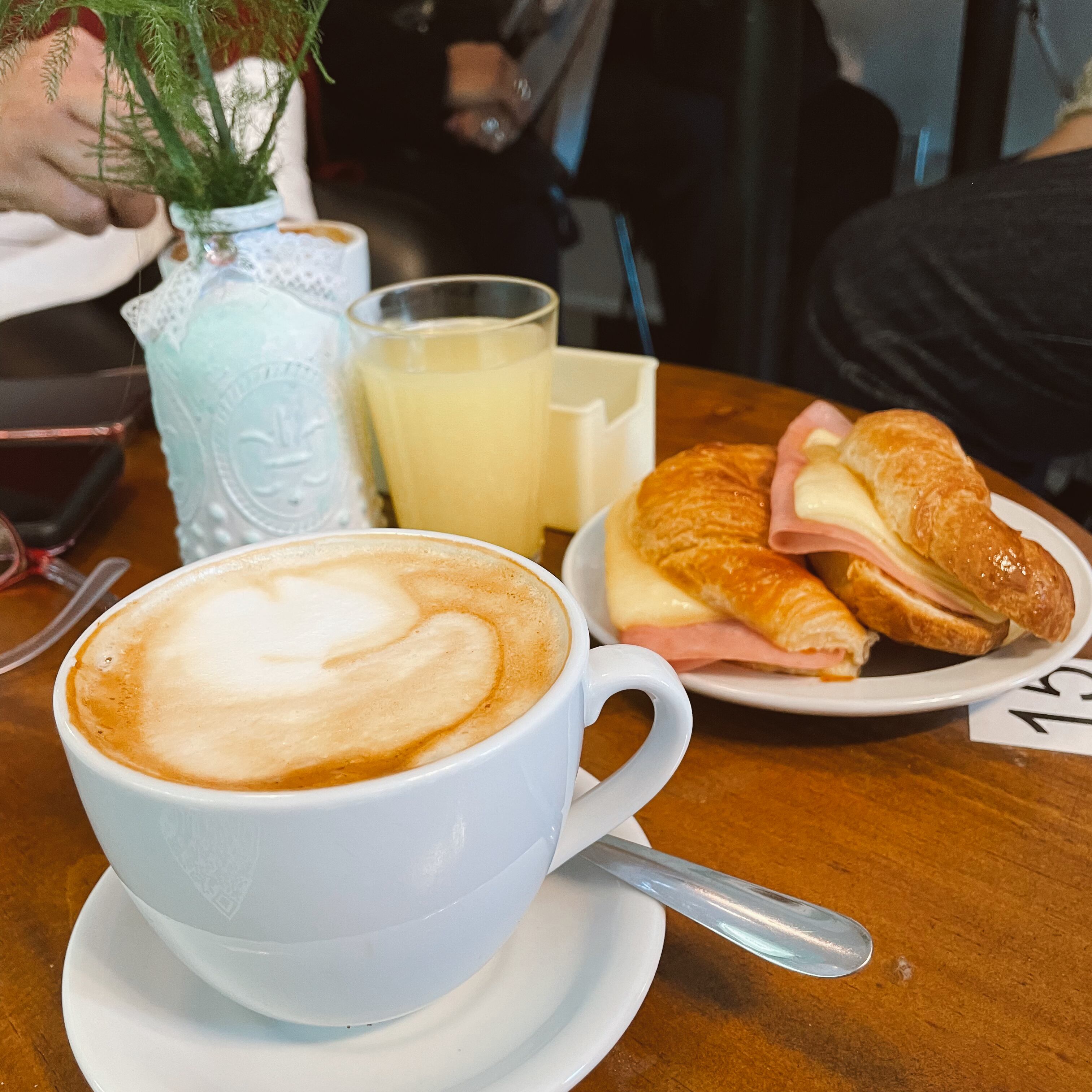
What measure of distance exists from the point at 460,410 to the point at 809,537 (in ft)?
0.96

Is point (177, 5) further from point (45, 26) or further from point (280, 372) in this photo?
A: point (280, 372)

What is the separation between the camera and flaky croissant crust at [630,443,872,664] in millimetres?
616

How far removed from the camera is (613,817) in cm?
44

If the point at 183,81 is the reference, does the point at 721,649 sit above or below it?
below

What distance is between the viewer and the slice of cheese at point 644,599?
0.66m

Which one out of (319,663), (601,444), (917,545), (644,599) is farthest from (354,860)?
(601,444)

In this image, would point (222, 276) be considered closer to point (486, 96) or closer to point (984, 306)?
point (984, 306)

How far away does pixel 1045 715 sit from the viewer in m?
0.60

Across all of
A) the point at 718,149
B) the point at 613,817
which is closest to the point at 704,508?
the point at 613,817

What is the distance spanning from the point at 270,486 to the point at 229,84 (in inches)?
11.8

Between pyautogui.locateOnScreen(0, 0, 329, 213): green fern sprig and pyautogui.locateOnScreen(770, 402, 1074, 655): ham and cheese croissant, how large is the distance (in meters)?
0.47

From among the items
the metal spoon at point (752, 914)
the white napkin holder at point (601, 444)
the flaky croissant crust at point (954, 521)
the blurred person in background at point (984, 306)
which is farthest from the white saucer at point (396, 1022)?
the blurred person in background at point (984, 306)

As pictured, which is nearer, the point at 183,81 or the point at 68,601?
the point at 183,81

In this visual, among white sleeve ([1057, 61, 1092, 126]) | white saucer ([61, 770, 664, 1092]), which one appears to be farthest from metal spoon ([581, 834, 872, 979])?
white sleeve ([1057, 61, 1092, 126])
